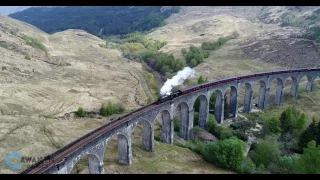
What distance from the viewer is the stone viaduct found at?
37375mm

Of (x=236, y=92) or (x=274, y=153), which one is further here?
(x=236, y=92)

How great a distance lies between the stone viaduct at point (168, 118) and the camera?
3738cm

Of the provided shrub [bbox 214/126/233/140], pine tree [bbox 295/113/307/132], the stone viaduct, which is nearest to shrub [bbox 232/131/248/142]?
shrub [bbox 214/126/233/140]

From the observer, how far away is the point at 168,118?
53.5 m

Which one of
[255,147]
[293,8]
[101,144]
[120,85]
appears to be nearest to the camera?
[101,144]

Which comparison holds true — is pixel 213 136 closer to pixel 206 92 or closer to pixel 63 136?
pixel 206 92

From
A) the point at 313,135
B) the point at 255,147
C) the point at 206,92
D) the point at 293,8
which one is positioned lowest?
the point at 255,147

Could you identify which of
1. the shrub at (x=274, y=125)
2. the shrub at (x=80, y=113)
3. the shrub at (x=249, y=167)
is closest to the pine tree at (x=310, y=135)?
the shrub at (x=274, y=125)

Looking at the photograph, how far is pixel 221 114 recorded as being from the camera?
65.9 meters

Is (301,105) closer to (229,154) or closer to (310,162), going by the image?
(229,154)

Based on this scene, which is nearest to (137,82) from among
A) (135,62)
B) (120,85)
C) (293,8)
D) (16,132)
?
(120,85)

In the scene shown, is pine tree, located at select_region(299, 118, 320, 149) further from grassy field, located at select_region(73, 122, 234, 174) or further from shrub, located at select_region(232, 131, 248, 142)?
grassy field, located at select_region(73, 122, 234, 174)

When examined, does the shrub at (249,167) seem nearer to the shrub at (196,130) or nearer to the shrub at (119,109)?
the shrub at (196,130)

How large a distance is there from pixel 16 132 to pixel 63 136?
28.1 feet
